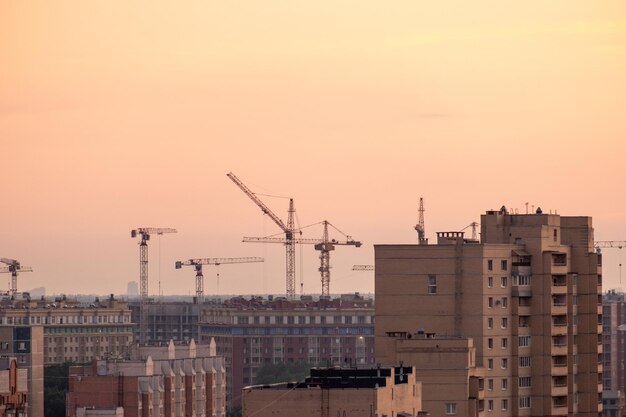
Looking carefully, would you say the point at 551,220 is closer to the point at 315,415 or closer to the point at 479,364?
the point at 479,364

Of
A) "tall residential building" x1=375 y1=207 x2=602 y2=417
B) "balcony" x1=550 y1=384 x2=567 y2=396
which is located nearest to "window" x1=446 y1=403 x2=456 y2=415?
"tall residential building" x1=375 y1=207 x2=602 y2=417

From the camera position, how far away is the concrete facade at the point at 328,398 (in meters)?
107

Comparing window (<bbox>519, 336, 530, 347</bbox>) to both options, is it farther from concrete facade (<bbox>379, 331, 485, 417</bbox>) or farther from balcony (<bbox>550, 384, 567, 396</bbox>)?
concrete facade (<bbox>379, 331, 485, 417</bbox>)

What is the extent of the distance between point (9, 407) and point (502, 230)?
5054cm

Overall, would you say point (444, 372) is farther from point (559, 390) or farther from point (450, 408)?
point (559, 390)

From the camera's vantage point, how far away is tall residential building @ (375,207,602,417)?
13350cm

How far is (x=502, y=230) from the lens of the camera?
5551 inches

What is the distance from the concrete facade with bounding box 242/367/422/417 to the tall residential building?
18632 millimetres

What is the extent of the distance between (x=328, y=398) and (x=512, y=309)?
30.6 meters

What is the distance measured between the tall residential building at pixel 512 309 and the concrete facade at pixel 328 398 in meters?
18.6

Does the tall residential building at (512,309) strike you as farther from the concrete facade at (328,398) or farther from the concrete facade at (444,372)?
the concrete facade at (328,398)

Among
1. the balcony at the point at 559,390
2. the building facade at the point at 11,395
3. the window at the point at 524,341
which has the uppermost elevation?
the window at the point at 524,341

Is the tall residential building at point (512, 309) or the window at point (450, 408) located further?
the tall residential building at point (512, 309)

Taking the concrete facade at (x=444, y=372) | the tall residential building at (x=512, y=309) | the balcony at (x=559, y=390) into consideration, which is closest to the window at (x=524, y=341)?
the tall residential building at (x=512, y=309)
